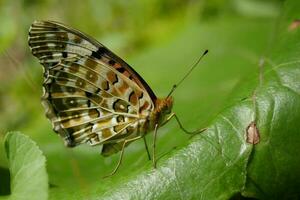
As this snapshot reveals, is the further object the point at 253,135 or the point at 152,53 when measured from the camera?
the point at 152,53

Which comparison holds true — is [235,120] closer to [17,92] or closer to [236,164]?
[236,164]

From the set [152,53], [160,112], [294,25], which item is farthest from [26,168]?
[152,53]

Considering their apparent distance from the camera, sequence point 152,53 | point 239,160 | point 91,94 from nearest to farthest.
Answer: point 239,160, point 91,94, point 152,53

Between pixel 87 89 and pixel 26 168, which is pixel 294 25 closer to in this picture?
pixel 87 89

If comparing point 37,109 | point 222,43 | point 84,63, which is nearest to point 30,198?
point 84,63

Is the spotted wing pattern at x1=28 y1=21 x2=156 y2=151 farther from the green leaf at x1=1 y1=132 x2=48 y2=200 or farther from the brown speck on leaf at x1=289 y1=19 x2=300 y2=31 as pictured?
the brown speck on leaf at x1=289 y1=19 x2=300 y2=31

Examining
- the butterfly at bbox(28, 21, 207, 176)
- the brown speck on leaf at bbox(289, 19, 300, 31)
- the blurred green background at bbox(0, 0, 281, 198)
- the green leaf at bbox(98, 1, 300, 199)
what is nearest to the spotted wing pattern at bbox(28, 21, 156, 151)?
the butterfly at bbox(28, 21, 207, 176)

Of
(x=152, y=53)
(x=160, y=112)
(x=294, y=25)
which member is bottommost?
(x=152, y=53)

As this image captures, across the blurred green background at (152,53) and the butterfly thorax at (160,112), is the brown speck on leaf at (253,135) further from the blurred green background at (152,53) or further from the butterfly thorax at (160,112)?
the butterfly thorax at (160,112)
